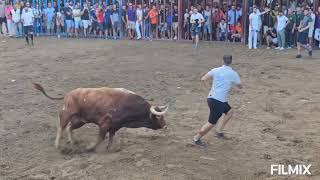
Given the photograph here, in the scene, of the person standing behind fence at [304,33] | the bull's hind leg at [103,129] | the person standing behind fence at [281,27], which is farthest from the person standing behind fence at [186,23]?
the bull's hind leg at [103,129]

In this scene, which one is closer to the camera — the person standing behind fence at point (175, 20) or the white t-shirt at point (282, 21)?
the white t-shirt at point (282, 21)

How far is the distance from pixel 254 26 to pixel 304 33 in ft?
7.85

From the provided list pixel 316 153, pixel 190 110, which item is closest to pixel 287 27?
pixel 190 110

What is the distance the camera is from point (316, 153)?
8.71 metres

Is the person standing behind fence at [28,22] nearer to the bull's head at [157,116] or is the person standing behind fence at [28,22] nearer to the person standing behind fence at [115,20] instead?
the person standing behind fence at [115,20]

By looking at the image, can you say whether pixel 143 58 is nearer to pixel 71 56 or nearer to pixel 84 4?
pixel 71 56

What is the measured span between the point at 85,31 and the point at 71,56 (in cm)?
638

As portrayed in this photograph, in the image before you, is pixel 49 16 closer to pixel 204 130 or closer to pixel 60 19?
pixel 60 19

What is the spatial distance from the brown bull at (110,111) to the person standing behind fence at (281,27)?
13.4m

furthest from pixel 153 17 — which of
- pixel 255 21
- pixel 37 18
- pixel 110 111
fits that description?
pixel 110 111

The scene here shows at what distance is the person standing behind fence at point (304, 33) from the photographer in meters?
19.2

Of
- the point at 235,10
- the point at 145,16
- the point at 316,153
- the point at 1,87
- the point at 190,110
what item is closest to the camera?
the point at 316,153

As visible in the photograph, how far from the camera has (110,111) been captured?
8.46 m

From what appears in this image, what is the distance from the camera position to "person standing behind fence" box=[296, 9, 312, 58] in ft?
62.9
